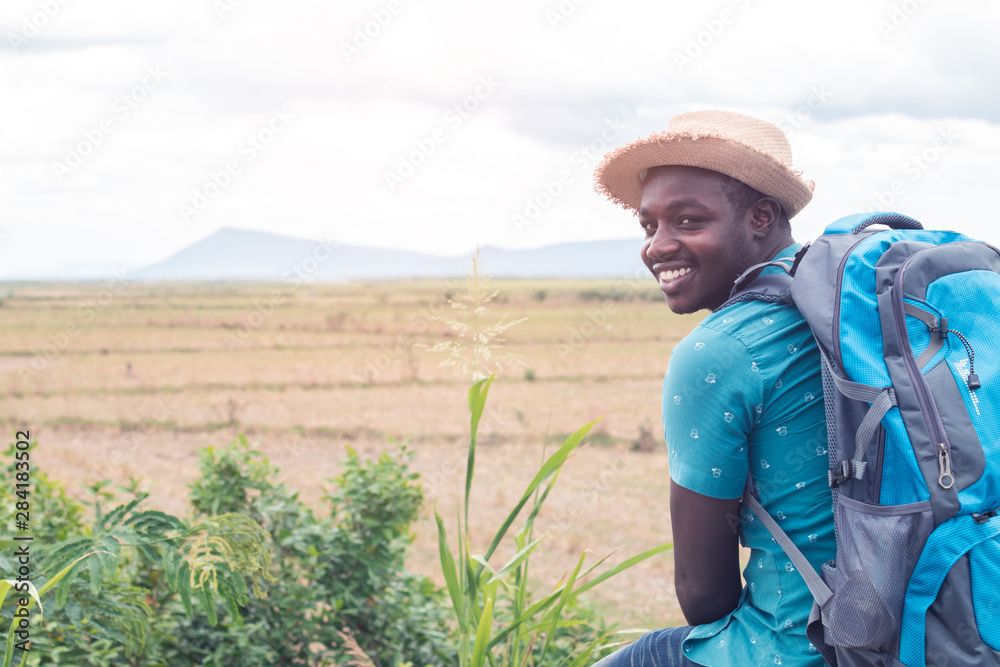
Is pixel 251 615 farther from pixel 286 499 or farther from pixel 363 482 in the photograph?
pixel 363 482

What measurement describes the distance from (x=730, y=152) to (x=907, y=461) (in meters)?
0.67

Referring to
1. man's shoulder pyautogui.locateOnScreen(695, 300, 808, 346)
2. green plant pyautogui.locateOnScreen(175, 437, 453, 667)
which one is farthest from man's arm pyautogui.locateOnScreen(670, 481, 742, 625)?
green plant pyautogui.locateOnScreen(175, 437, 453, 667)

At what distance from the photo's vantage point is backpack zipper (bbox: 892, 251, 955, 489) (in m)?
1.19

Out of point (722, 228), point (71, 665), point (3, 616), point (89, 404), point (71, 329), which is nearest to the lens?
point (722, 228)

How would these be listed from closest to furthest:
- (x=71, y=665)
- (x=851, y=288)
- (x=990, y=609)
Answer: (x=990, y=609) → (x=851, y=288) → (x=71, y=665)

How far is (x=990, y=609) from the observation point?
3.88 feet

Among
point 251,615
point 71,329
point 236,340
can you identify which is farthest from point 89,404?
point 71,329

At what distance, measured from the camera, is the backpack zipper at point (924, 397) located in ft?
3.92

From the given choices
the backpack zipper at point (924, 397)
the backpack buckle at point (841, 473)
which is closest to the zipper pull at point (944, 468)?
the backpack zipper at point (924, 397)

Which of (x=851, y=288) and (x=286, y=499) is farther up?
(x=851, y=288)

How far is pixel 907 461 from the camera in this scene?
47.6 inches

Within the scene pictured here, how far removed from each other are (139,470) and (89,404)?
298 inches

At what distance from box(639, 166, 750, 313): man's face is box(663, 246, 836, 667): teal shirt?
0.66 ft

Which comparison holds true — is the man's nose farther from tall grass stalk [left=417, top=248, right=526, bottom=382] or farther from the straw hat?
tall grass stalk [left=417, top=248, right=526, bottom=382]
